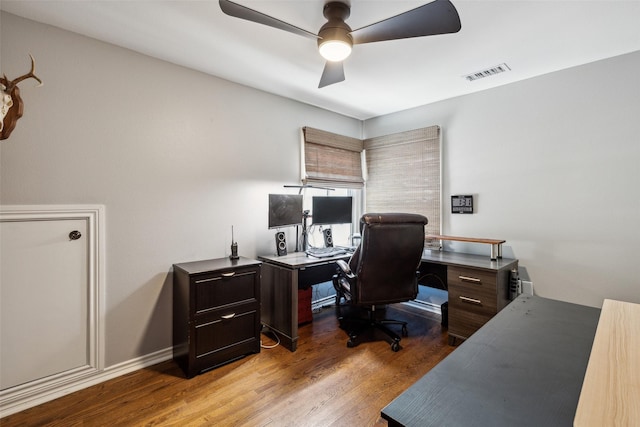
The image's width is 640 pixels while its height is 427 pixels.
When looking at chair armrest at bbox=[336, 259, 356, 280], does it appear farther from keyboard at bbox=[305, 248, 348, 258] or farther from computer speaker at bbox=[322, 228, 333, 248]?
computer speaker at bbox=[322, 228, 333, 248]

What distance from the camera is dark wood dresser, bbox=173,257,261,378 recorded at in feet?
7.23

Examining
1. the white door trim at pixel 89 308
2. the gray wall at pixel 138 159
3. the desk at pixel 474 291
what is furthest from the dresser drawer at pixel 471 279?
the white door trim at pixel 89 308

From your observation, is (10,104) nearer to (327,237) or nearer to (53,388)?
(53,388)

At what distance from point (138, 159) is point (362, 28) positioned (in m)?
1.87

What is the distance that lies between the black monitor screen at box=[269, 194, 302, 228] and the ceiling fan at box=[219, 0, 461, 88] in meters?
1.39

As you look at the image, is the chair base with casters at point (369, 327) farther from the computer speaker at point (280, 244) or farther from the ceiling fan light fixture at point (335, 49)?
the ceiling fan light fixture at point (335, 49)

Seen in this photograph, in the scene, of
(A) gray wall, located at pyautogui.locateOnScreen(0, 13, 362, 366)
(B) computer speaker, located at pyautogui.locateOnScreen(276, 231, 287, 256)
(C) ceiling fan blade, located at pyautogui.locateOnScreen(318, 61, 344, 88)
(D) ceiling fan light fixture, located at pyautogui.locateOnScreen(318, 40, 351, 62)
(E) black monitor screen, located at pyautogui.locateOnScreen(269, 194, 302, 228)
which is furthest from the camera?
(B) computer speaker, located at pyautogui.locateOnScreen(276, 231, 287, 256)

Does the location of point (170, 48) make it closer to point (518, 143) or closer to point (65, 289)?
point (65, 289)

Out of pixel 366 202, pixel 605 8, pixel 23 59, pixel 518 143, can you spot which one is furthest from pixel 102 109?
pixel 518 143

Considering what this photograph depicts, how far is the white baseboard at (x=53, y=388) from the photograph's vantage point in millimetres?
1833

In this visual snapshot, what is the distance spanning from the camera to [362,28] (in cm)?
168

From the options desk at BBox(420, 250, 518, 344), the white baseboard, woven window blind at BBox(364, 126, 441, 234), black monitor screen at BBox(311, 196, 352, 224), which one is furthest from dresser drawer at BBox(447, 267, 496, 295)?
the white baseboard

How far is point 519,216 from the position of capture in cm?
286

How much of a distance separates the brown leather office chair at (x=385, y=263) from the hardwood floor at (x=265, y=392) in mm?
300
